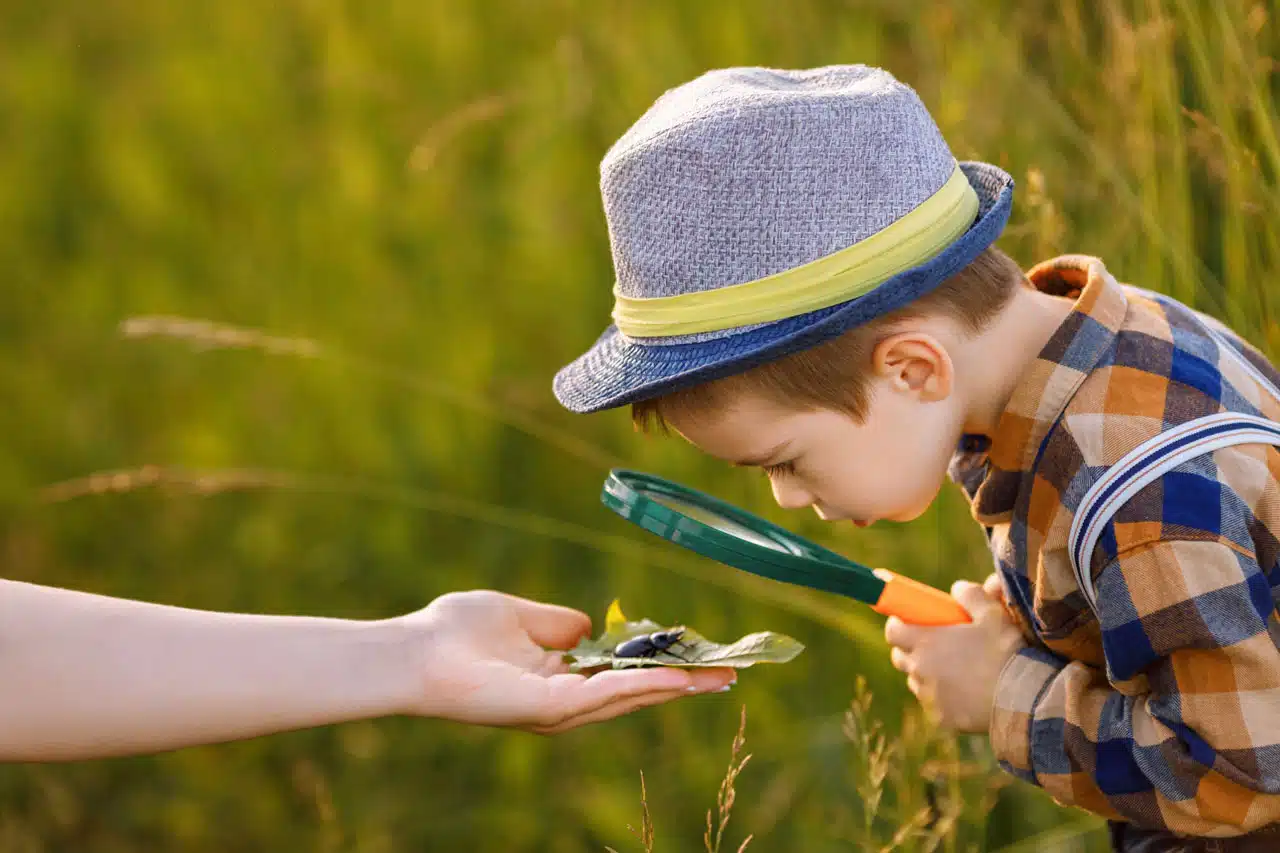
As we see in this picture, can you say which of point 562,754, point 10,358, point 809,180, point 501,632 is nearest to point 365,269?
point 10,358

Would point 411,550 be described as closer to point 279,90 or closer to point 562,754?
point 562,754

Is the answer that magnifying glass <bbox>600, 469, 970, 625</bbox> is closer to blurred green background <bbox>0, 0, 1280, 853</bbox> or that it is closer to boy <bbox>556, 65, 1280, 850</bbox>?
boy <bbox>556, 65, 1280, 850</bbox>

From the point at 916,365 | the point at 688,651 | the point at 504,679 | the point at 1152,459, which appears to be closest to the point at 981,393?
the point at 916,365

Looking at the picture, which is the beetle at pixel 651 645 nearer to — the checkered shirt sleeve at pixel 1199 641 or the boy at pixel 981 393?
the boy at pixel 981 393

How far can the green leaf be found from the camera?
4.99 feet

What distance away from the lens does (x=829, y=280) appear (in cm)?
132

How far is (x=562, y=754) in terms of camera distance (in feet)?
7.47

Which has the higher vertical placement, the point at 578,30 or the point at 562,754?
the point at 578,30

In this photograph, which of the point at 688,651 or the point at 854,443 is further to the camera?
the point at 688,651

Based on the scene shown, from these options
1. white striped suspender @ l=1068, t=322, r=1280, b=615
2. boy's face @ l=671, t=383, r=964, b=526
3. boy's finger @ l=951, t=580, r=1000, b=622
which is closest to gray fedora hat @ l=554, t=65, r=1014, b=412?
boy's face @ l=671, t=383, r=964, b=526

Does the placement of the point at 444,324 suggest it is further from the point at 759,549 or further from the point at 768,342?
the point at 768,342

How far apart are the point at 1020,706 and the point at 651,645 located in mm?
417

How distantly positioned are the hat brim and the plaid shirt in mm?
119

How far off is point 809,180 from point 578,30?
1.36m
